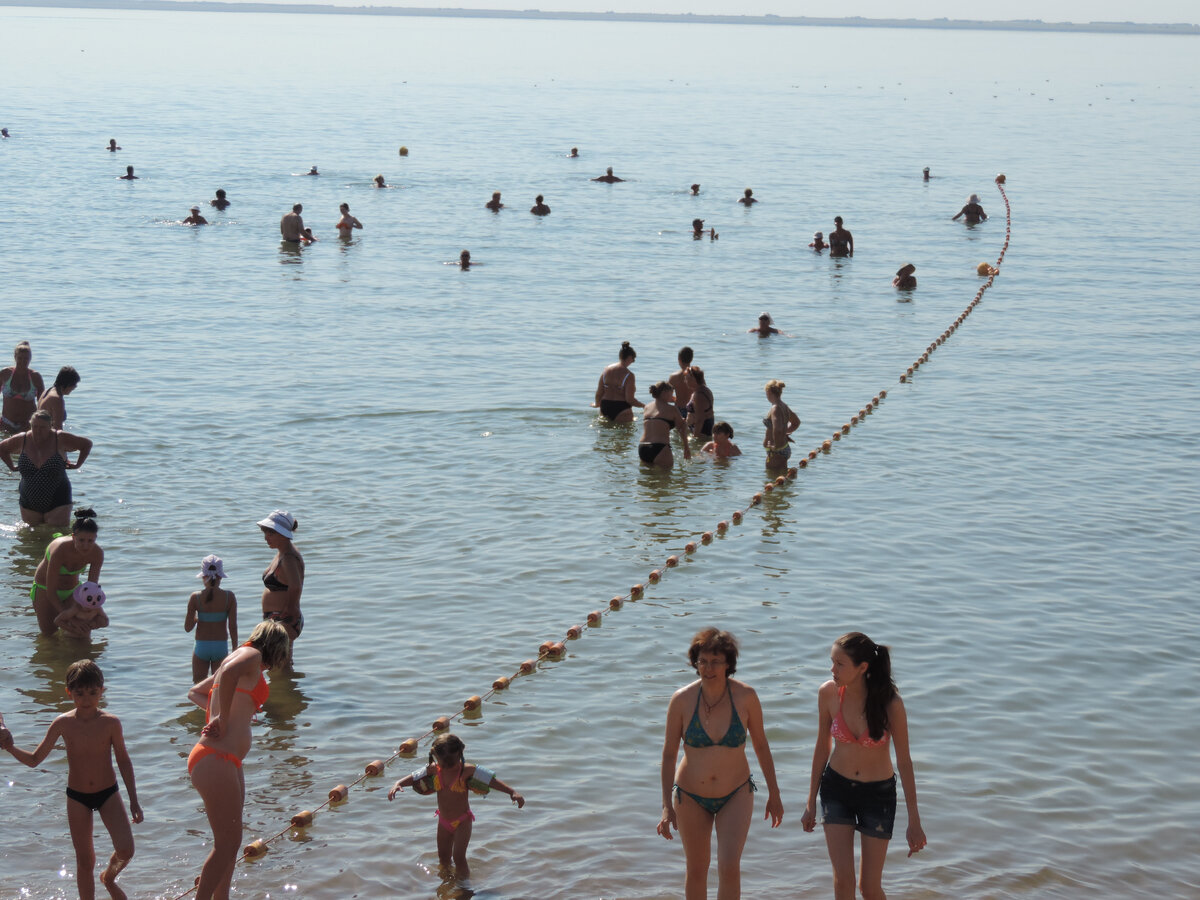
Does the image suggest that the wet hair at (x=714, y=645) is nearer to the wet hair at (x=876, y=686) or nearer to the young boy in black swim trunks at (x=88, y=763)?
the wet hair at (x=876, y=686)

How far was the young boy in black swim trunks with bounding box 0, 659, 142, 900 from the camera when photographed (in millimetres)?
7117

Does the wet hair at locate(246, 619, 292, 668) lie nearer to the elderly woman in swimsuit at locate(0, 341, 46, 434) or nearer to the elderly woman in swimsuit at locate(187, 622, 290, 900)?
the elderly woman in swimsuit at locate(187, 622, 290, 900)

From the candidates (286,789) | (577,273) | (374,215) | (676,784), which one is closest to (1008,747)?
(676,784)

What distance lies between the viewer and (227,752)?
7.12 metres

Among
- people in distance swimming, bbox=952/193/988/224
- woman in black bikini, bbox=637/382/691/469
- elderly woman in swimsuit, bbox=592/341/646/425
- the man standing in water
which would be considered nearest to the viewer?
woman in black bikini, bbox=637/382/691/469

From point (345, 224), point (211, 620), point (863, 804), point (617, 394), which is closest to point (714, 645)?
point (863, 804)

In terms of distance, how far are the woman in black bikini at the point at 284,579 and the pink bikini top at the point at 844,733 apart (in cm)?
492

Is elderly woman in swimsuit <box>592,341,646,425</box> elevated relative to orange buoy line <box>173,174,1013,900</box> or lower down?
elevated

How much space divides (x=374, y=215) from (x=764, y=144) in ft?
105

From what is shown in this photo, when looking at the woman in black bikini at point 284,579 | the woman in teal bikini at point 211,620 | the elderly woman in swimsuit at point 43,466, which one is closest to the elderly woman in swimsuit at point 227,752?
the woman in teal bikini at point 211,620

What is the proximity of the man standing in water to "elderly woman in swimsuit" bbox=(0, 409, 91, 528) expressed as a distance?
23.5 m

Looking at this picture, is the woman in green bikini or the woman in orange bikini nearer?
the woman in orange bikini

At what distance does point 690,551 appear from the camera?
1474 cm

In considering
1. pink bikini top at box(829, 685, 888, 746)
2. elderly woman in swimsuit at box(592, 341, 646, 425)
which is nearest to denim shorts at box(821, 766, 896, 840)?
pink bikini top at box(829, 685, 888, 746)
